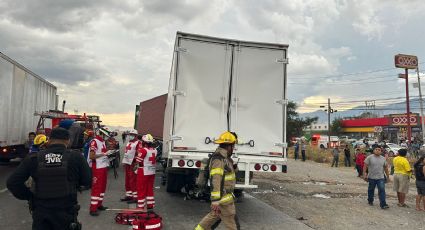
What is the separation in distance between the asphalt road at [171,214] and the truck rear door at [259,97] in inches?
57.1

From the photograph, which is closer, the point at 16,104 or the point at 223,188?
the point at 223,188

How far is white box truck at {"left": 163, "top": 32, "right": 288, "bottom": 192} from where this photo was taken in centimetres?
793

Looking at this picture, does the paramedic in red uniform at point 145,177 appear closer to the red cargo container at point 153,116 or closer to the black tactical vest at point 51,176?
the black tactical vest at point 51,176

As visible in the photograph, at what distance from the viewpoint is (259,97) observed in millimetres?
8281

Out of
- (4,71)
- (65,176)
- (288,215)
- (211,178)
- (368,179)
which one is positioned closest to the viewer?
(65,176)

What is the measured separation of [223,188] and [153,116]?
13733 millimetres

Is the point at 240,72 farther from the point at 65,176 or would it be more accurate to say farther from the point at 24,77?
the point at 24,77

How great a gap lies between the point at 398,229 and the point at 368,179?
9.24 feet

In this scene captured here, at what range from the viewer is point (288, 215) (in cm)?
880

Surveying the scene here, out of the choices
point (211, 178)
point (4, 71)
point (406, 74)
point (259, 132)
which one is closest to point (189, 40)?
point (259, 132)

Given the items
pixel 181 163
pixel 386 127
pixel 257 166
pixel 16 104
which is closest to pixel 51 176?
pixel 181 163

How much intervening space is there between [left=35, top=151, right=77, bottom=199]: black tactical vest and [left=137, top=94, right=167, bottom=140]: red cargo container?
1133 centimetres

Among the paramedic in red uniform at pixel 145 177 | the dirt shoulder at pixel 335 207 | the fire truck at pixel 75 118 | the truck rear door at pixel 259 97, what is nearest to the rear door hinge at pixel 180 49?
the truck rear door at pixel 259 97

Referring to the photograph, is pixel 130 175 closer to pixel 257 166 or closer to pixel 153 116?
pixel 257 166
